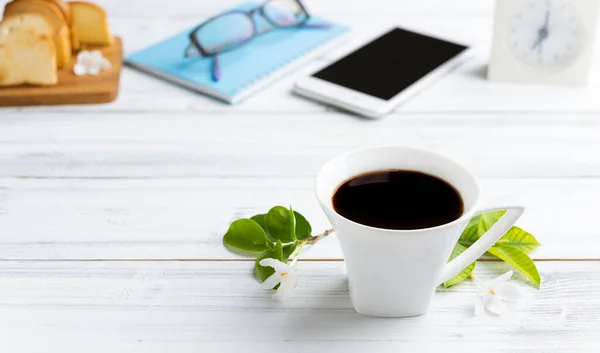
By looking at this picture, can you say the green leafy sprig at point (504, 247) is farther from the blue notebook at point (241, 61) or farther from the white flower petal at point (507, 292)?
the blue notebook at point (241, 61)

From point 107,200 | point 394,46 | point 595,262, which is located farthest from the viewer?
point 394,46

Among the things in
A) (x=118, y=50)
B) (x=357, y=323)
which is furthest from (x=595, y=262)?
(x=118, y=50)

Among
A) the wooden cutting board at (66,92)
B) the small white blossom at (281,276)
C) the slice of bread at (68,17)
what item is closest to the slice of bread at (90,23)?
the slice of bread at (68,17)

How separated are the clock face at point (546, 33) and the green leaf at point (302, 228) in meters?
0.54

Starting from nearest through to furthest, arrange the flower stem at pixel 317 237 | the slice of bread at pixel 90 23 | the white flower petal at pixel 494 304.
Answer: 1. the white flower petal at pixel 494 304
2. the flower stem at pixel 317 237
3. the slice of bread at pixel 90 23

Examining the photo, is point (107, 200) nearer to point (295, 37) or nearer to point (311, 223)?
point (311, 223)

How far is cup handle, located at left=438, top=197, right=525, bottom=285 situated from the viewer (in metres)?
0.73

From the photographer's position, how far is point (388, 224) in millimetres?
758

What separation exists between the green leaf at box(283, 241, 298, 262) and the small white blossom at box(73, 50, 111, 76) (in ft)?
1.90

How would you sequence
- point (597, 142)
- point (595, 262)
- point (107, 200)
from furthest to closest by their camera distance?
point (597, 142)
point (107, 200)
point (595, 262)

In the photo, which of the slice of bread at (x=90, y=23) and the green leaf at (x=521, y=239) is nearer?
the green leaf at (x=521, y=239)

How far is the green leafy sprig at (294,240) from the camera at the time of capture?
0.87 meters

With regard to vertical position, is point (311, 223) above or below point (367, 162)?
below

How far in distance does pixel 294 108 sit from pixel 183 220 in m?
0.34
